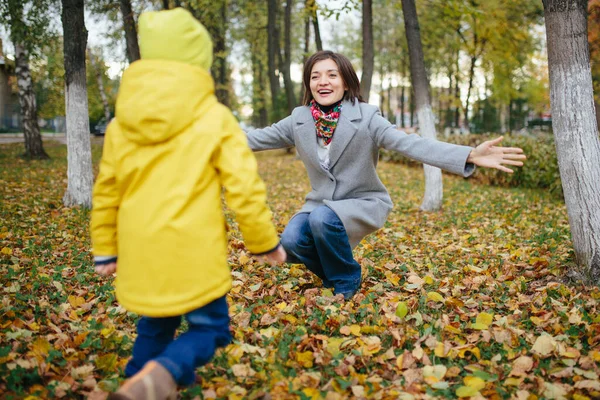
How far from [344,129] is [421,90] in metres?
5.35

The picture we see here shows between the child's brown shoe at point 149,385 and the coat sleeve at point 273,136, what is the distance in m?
2.00

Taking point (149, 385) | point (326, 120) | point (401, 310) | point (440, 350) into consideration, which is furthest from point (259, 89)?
point (149, 385)

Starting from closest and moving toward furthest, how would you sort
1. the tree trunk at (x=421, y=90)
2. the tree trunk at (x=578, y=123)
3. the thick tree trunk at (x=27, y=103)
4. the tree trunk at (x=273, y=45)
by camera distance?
1. the tree trunk at (x=578, y=123)
2. the tree trunk at (x=421, y=90)
3. the thick tree trunk at (x=27, y=103)
4. the tree trunk at (x=273, y=45)

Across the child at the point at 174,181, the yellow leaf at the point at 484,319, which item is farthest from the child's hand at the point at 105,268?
the yellow leaf at the point at 484,319

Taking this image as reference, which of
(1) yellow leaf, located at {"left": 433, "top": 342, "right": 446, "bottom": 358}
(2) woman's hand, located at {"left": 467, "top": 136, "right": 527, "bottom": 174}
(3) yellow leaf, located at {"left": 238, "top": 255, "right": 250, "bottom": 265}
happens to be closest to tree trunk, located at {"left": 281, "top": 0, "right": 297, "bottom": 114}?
(3) yellow leaf, located at {"left": 238, "top": 255, "right": 250, "bottom": 265}

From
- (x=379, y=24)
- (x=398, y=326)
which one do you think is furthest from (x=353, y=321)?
(x=379, y=24)

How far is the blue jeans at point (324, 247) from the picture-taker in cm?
361

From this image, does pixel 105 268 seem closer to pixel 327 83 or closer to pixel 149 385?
pixel 149 385

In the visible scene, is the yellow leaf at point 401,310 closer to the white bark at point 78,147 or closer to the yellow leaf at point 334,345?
the yellow leaf at point 334,345

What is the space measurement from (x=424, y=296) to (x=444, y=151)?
1.39 metres

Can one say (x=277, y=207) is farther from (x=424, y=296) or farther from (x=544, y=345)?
(x=544, y=345)

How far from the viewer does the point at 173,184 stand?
6.81ft

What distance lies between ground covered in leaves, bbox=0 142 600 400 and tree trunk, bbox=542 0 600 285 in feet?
1.44

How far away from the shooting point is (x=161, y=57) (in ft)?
6.91
